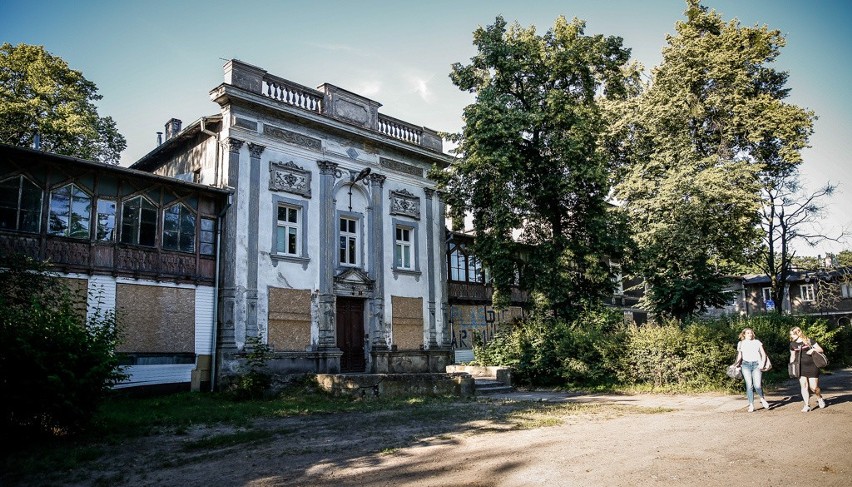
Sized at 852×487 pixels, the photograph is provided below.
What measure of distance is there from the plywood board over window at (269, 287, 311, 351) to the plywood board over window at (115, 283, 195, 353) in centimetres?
242

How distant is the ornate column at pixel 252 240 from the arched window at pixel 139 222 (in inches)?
108

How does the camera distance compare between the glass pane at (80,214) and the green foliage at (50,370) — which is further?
the glass pane at (80,214)

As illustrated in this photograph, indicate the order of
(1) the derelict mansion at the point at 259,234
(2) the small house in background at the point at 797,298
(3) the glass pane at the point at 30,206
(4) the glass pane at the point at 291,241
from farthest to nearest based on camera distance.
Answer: (2) the small house in background at the point at 797,298 < (4) the glass pane at the point at 291,241 < (1) the derelict mansion at the point at 259,234 < (3) the glass pane at the point at 30,206

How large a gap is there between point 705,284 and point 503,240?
812cm

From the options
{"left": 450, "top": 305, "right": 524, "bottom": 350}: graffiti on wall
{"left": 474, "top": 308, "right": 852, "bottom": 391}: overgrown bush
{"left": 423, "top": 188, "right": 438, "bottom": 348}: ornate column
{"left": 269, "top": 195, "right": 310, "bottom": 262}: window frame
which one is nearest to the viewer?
{"left": 474, "top": 308, "right": 852, "bottom": 391}: overgrown bush

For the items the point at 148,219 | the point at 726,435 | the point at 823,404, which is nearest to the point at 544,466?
the point at 726,435

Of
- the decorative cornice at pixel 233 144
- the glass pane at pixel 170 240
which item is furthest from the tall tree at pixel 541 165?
the glass pane at pixel 170 240

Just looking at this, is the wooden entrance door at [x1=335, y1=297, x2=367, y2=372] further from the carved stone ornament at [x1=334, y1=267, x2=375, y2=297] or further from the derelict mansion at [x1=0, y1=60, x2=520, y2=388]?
the carved stone ornament at [x1=334, y1=267, x2=375, y2=297]

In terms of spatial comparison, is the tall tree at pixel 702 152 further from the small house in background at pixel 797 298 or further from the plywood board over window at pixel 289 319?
the small house in background at pixel 797 298

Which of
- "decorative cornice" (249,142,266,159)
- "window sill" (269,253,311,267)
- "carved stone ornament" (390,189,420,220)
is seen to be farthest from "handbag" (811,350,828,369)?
"decorative cornice" (249,142,266,159)

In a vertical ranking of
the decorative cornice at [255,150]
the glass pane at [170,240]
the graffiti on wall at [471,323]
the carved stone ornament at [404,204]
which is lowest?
the graffiti on wall at [471,323]

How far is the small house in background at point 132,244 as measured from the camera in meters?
14.2

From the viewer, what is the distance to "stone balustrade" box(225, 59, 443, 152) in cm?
1798

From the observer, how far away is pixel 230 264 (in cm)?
1709
